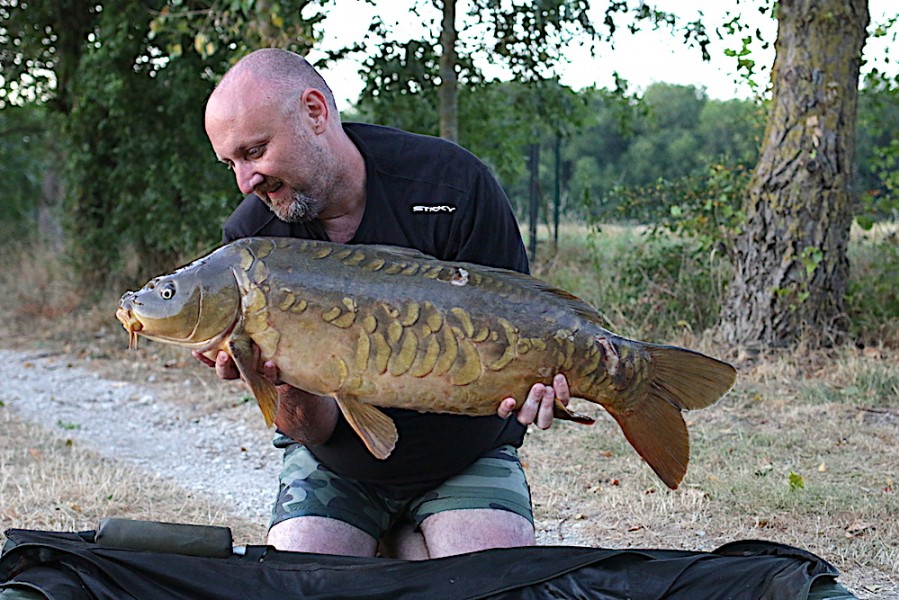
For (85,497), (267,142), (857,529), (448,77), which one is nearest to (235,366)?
(267,142)

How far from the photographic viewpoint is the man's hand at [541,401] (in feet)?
7.13

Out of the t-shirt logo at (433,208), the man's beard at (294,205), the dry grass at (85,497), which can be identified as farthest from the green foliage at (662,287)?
the man's beard at (294,205)

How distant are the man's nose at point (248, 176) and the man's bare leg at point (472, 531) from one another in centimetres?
95

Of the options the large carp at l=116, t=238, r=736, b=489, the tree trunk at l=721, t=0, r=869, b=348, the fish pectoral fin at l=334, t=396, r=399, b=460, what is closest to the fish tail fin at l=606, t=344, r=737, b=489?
the large carp at l=116, t=238, r=736, b=489

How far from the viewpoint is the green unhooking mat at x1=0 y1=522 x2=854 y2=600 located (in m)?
2.23

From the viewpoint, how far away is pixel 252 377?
2.04 metres

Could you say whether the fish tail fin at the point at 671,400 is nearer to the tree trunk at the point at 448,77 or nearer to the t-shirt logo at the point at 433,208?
the t-shirt logo at the point at 433,208

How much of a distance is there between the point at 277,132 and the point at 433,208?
0.45 m

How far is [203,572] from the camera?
7.64 feet

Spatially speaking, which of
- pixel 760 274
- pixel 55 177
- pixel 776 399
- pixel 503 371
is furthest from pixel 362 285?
pixel 55 177

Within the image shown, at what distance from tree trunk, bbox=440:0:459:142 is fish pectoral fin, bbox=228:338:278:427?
5.77 m

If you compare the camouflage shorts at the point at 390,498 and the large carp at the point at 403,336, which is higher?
the large carp at the point at 403,336

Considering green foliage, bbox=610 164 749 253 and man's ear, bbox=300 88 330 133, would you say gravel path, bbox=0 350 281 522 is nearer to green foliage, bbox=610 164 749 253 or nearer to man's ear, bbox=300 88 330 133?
man's ear, bbox=300 88 330 133

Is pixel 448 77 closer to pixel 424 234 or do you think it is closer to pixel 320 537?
pixel 424 234
